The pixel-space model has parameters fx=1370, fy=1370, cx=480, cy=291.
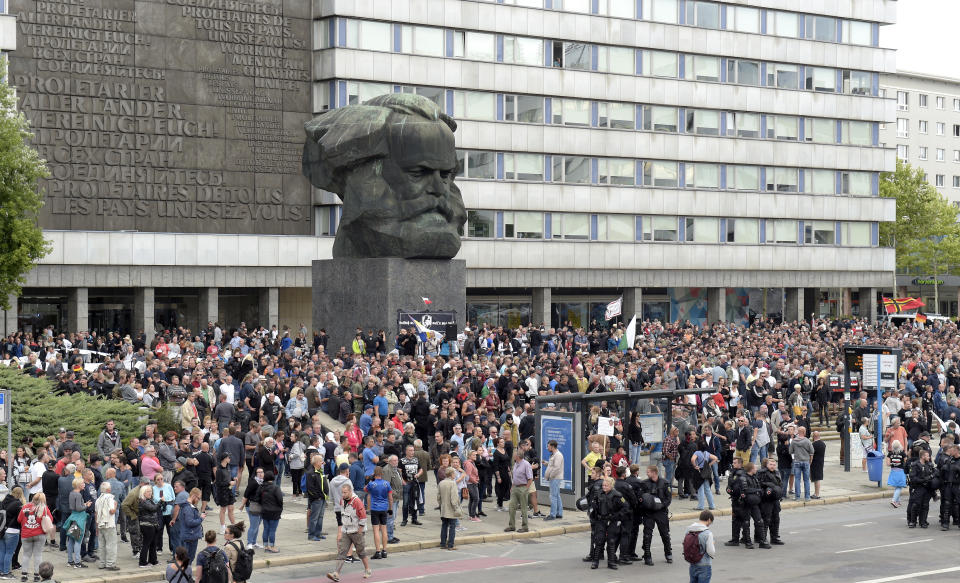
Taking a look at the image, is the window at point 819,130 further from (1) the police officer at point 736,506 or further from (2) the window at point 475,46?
(1) the police officer at point 736,506

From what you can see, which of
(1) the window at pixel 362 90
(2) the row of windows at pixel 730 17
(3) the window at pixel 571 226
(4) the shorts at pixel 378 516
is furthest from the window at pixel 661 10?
(4) the shorts at pixel 378 516

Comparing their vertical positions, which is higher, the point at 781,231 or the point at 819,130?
the point at 819,130

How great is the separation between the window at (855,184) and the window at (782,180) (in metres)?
3.82

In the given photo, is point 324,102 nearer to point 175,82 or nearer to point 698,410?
point 175,82

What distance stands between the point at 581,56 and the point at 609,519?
5223 centimetres

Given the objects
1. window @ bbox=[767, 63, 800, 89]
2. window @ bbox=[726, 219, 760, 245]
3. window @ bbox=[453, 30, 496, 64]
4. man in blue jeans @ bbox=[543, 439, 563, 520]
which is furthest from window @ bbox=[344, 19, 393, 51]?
man in blue jeans @ bbox=[543, 439, 563, 520]

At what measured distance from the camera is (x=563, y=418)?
89.2 ft

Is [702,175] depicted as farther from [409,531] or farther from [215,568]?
[215,568]

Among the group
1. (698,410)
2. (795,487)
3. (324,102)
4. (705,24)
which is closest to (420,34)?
(324,102)

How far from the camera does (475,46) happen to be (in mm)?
68438

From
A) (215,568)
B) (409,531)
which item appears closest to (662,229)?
(409,531)

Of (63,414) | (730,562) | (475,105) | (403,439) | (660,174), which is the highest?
(475,105)

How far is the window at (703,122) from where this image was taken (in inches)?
2987

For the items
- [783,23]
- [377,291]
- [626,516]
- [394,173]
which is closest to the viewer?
[626,516]
